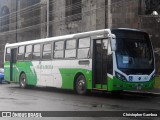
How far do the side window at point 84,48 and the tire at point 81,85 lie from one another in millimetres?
1026

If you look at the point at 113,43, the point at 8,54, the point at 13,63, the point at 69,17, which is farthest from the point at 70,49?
the point at 69,17

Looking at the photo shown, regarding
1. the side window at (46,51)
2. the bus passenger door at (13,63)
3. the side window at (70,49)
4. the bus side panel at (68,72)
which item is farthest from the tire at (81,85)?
the bus passenger door at (13,63)

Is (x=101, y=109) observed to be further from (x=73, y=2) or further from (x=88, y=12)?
(x=73, y=2)

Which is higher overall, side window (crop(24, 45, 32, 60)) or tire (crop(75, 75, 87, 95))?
side window (crop(24, 45, 32, 60))

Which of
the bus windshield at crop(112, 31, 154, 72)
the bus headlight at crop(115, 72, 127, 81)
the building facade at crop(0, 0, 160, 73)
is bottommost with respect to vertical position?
the bus headlight at crop(115, 72, 127, 81)

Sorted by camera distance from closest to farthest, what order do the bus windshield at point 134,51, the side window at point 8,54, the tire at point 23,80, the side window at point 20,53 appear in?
the bus windshield at point 134,51, the tire at point 23,80, the side window at point 20,53, the side window at point 8,54

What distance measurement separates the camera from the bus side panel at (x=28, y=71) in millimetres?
24591

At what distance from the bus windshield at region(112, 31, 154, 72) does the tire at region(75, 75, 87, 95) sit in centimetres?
255

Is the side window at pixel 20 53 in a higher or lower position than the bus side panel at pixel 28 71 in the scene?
higher

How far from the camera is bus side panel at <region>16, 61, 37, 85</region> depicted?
80.7 feet

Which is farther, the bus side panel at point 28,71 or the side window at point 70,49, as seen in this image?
the bus side panel at point 28,71

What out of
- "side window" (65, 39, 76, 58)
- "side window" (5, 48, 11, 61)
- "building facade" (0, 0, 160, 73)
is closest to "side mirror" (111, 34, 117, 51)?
"side window" (65, 39, 76, 58)

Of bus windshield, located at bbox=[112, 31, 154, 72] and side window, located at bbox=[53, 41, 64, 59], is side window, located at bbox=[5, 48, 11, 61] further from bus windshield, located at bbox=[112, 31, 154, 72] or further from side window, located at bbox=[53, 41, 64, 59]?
bus windshield, located at bbox=[112, 31, 154, 72]

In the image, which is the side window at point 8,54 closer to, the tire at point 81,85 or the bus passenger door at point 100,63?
the tire at point 81,85
